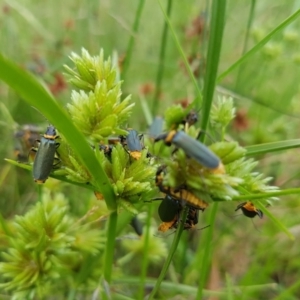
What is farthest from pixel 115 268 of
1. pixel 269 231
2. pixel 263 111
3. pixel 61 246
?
pixel 263 111

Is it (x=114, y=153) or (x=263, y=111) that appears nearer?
(x=114, y=153)

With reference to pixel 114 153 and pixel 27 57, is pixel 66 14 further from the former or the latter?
pixel 114 153

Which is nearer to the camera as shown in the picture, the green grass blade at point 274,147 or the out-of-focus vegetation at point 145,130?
the green grass blade at point 274,147

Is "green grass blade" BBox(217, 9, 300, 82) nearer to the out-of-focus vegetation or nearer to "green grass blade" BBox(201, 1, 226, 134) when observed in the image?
"green grass blade" BBox(201, 1, 226, 134)

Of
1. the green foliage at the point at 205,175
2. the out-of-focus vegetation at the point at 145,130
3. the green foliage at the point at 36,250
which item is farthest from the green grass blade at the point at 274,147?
the green foliage at the point at 36,250

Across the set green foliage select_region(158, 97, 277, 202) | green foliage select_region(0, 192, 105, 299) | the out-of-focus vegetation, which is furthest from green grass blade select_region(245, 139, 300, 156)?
green foliage select_region(0, 192, 105, 299)

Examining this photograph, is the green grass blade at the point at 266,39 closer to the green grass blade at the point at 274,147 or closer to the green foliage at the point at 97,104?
the green grass blade at the point at 274,147
